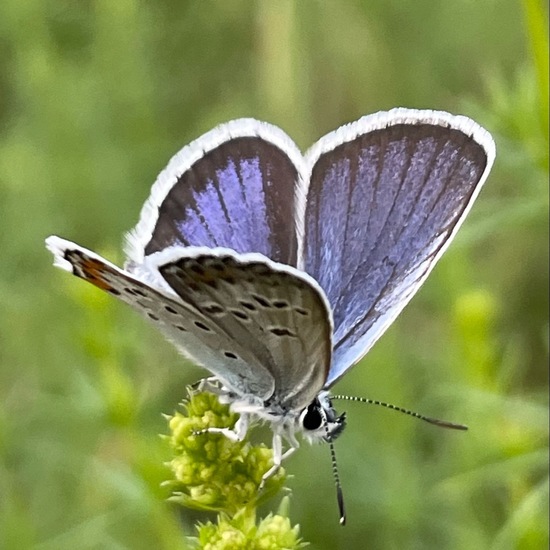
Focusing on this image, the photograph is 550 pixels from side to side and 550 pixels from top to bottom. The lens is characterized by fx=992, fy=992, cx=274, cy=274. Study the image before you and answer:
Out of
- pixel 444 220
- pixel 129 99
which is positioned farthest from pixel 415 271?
pixel 129 99

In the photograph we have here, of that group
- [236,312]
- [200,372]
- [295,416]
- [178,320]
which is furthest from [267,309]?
[200,372]

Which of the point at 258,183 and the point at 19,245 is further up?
the point at 19,245

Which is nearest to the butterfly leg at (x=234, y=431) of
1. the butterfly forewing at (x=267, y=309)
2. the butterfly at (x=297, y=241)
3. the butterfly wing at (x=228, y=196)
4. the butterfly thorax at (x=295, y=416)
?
the butterfly at (x=297, y=241)

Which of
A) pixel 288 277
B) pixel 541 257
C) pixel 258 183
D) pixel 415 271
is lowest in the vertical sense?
pixel 288 277

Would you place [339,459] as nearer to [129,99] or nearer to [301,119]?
[301,119]

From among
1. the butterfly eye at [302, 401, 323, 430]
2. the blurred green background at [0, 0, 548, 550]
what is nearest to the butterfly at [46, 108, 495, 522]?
the butterfly eye at [302, 401, 323, 430]
